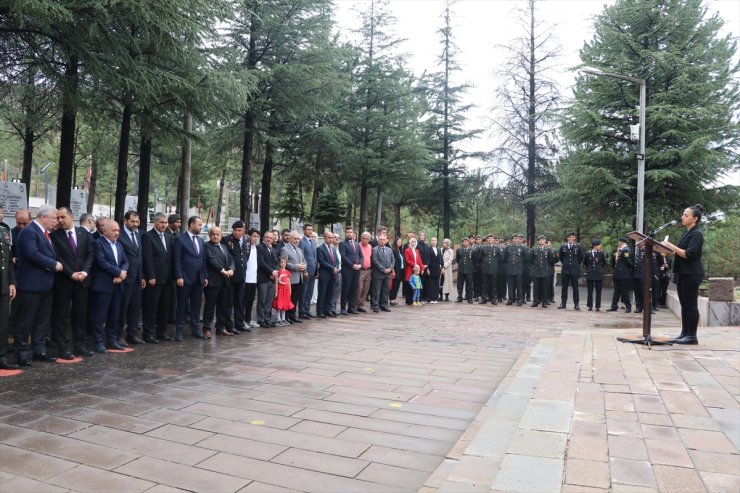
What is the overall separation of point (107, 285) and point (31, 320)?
3.60 ft

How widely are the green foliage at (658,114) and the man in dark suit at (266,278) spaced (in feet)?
45.5

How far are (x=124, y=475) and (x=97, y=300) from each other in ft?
15.4

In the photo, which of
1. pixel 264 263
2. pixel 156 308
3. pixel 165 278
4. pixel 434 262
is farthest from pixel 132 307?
pixel 434 262

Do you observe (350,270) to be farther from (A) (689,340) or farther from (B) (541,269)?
(A) (689,340)

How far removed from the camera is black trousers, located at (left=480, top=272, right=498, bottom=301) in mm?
16250

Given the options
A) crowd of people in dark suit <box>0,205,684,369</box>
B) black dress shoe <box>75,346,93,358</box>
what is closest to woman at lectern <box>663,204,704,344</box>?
crowd of people in dark suit <box>0,205,684,369</box>

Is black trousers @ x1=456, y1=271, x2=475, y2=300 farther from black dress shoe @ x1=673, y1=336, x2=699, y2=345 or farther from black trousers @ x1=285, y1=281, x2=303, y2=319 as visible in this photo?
black dress shoe @ x1=673, y1=336, x2=699, y2=345

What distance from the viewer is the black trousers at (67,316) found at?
22.5 ft

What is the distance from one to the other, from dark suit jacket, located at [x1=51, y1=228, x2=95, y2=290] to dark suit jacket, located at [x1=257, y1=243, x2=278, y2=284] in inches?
123

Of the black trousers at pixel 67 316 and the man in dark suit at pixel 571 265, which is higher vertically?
the man in dark suit at pixel 571 265

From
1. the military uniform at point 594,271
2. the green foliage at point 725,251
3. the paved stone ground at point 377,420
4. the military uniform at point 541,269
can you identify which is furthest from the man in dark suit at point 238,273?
the green foliage at point 725,251

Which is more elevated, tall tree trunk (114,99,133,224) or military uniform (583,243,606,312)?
tall tree trunk (114,99,133,224)

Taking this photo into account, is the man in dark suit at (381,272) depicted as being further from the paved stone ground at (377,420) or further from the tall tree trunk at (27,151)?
the tall tree trunk at (27,151)

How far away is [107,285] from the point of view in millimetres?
7461
